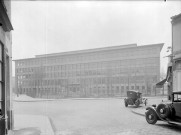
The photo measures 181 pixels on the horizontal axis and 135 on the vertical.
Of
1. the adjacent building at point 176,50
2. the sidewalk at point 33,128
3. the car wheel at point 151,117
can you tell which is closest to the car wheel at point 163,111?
the car wheel at point 151,117

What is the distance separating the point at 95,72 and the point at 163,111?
57.1 m

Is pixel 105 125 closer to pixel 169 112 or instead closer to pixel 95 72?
pixel 169 112

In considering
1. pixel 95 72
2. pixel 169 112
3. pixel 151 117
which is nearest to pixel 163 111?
pixel 169 112

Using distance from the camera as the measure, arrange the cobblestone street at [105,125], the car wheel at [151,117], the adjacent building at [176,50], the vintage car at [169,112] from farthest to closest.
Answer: the adjacent building at [176,50] → the car wheel at [151,117] → the vintage car at [169,112] → the cobblestone street at [105,125]

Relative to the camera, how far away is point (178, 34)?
1641 centimetres

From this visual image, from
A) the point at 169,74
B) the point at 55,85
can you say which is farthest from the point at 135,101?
the point at 55,85

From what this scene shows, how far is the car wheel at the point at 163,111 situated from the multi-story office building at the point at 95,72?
140ft

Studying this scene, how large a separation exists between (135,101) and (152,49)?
45.7 meters

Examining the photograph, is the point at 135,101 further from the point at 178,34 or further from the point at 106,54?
the point at 106,54

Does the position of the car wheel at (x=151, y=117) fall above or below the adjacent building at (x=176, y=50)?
below

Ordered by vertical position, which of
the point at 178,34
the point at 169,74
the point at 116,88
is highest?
the point at 178,34

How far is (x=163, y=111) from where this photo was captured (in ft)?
28.3

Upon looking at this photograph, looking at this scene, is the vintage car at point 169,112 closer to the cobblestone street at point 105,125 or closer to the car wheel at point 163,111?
the car wheel at point 163,111

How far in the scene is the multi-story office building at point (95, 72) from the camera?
57500mm
